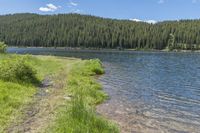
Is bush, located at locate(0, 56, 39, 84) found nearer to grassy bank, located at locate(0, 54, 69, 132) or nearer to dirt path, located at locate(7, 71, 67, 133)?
grassy bank, located at locate(0, 54, 69, 132)

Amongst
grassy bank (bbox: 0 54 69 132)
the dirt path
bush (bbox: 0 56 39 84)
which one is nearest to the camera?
the dirt path

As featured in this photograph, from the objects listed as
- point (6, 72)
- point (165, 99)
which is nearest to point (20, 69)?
point (6, 72)

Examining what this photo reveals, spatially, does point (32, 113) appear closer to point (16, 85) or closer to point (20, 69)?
point (16, 85)

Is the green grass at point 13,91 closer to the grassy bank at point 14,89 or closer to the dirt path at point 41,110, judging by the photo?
the grassy bank at point 14,89

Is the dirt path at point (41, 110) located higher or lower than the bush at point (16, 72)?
lower

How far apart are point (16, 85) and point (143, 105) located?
30.4 ft

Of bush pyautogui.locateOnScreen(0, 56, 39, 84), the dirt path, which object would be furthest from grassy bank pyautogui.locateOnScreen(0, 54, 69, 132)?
the dirt path

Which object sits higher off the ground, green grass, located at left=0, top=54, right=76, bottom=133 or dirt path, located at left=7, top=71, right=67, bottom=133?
green grass, located at left=0, top=54, right=76, bottom=133

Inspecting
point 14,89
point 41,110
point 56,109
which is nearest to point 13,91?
point 14,89

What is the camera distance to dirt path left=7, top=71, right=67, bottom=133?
55.6 ft

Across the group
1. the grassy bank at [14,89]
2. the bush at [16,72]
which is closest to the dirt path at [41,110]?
the grassy bank at [14,89]

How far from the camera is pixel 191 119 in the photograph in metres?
23.5

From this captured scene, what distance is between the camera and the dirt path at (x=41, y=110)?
1694 cm

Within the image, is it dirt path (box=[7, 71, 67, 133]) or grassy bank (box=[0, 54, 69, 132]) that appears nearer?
dirt path (box=[7, 71, 67, 133])
